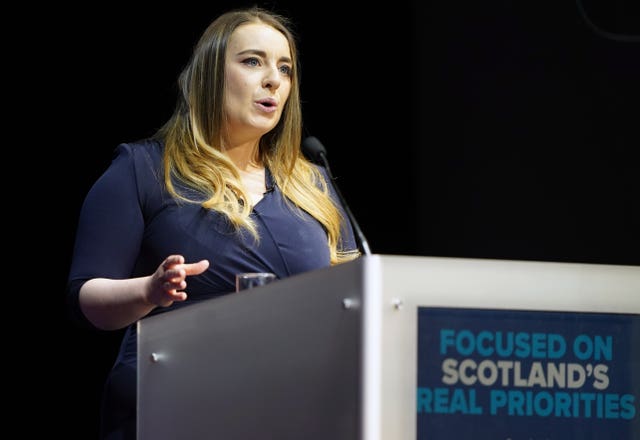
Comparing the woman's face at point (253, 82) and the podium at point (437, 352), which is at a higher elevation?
the woman's face at point (253, 82)

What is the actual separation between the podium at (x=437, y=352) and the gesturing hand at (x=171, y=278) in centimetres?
9

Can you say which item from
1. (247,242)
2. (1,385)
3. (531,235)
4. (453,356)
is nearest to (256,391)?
(453,356)

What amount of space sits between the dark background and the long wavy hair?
0.87 meters

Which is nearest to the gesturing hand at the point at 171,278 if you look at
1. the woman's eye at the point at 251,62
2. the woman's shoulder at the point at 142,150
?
the woman's shoulder at the point at 142,150

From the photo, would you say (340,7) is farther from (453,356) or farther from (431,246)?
(453,356)

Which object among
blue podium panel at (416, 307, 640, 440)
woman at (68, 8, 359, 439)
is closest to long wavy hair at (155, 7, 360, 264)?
woman at (68, 8, 359, 439)

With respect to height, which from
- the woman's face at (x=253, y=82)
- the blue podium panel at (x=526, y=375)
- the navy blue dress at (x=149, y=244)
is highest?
the woman's face at (x=253, y=82)

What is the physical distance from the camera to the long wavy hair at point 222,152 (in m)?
1.97

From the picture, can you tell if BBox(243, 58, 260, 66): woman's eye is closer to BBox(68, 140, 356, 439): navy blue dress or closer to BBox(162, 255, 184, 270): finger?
BBox(68, 140, 356, 439): navy blue dress

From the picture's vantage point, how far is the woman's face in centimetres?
207

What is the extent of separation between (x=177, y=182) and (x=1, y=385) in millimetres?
1270

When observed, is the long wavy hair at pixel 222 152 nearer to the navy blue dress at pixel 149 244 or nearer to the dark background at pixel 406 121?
the navy blue dress at pixel 149 244

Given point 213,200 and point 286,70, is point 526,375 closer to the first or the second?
point 213,200

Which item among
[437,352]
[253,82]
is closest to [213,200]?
[253,82]
